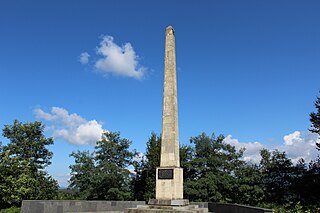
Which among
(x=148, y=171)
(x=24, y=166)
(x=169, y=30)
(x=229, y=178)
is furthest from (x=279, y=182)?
(x=24, y=166)

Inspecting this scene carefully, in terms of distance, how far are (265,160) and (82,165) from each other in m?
24.3

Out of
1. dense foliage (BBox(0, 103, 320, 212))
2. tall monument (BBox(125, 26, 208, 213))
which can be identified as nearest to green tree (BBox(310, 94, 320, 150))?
dense foliage (BBox(0, 103, 320, 212))

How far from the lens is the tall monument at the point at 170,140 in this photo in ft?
41.3

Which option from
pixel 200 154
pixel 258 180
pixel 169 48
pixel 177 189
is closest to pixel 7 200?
pixel 177 189

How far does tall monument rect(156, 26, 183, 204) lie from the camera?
12.6m

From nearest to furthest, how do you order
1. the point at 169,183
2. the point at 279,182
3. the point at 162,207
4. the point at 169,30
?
the point at 162,207 → the point at 169,183 → the point at 169,30 → the point at 279,182

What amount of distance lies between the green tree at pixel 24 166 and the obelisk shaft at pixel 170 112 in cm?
849

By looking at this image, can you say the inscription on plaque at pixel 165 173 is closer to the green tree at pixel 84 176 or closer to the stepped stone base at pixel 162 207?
the stepped stone base at pixel 162 207

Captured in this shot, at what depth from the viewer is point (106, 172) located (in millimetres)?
25281

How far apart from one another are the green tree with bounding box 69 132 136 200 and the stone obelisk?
40.7 feet

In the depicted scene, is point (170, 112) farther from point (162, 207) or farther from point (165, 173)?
point (162, 207)

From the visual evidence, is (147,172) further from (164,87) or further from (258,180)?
(164,87)

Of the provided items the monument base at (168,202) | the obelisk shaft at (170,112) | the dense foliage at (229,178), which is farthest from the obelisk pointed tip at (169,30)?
the dense foliage at (229,178)

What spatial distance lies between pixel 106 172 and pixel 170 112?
14.1 m
